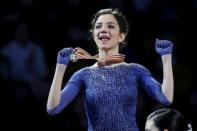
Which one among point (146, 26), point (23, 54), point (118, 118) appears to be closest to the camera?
point (118, 118)

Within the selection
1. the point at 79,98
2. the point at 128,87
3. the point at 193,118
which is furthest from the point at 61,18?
the point at 128,87

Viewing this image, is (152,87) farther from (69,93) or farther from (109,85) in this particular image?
(69,93)

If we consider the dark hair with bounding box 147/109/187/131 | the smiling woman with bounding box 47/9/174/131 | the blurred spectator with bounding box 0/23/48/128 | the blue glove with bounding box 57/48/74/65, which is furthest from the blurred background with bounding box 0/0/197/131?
the dark hair with bounding box 147/109/187/131

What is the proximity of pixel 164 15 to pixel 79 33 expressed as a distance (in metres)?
0.88

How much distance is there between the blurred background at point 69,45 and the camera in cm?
459

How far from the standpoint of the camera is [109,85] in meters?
2.85

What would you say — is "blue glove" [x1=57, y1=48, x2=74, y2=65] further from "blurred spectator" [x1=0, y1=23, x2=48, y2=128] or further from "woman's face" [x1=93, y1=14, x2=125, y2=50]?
"blurred spectator" [x1=0, y1=23, x2=48, y2=128]

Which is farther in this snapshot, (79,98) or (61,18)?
(61,18)

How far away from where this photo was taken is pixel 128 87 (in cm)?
285

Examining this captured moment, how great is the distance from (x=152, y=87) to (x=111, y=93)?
21cm

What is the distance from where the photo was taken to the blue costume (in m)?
2.80

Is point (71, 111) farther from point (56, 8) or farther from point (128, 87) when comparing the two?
point (128, 87)

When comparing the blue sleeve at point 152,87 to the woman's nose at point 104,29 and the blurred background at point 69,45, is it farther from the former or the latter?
the blurred background at point 69,45

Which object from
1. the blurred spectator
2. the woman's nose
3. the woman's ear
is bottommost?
the blurred spectator
